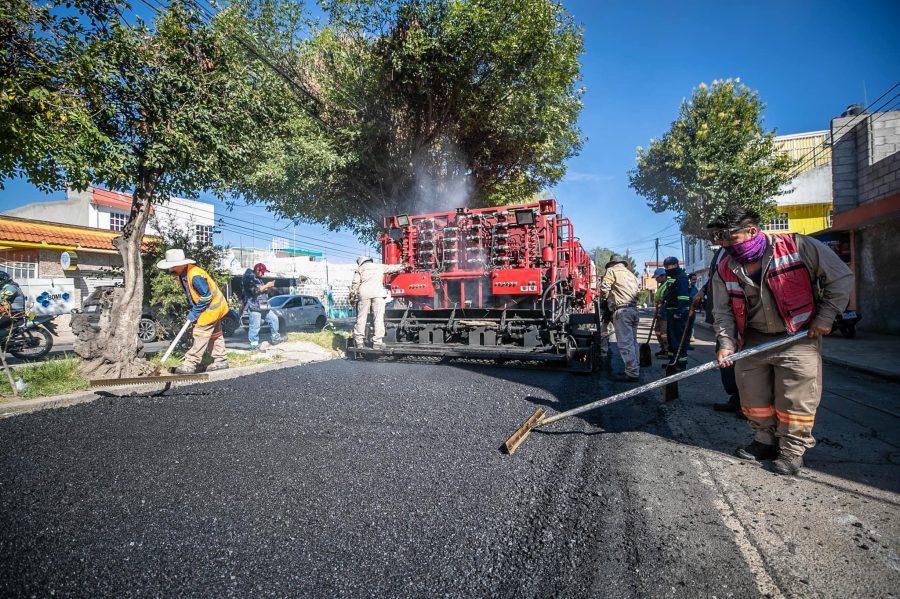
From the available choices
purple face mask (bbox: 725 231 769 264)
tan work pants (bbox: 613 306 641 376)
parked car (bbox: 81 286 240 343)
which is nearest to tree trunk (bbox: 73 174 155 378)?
parked car (bbox: 81 286 240 343)

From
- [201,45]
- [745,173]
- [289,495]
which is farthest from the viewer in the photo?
[745,173]

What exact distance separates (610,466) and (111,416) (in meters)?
4.14

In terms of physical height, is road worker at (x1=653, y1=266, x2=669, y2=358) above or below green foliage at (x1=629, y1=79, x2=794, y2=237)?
below

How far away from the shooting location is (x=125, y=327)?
5055 millimetres

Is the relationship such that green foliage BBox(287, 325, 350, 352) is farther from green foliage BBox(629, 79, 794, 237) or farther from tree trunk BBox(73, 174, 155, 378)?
green foliage BBox(629, 79, 794, 237)

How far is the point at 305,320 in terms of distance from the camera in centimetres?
1373

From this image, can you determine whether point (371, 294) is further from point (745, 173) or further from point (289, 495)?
point (745, 173)

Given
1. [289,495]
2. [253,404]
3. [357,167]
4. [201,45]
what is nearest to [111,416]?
[253,404]

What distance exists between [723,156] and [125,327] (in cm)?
2069

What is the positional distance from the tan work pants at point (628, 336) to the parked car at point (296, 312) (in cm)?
988

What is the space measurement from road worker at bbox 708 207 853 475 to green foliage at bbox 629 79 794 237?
55.1 feet

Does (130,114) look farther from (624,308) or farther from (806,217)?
(806,217)

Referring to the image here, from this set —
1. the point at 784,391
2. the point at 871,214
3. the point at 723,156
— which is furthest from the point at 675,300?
the point at 723,156

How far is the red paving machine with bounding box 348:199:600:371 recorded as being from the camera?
5.85 meters
